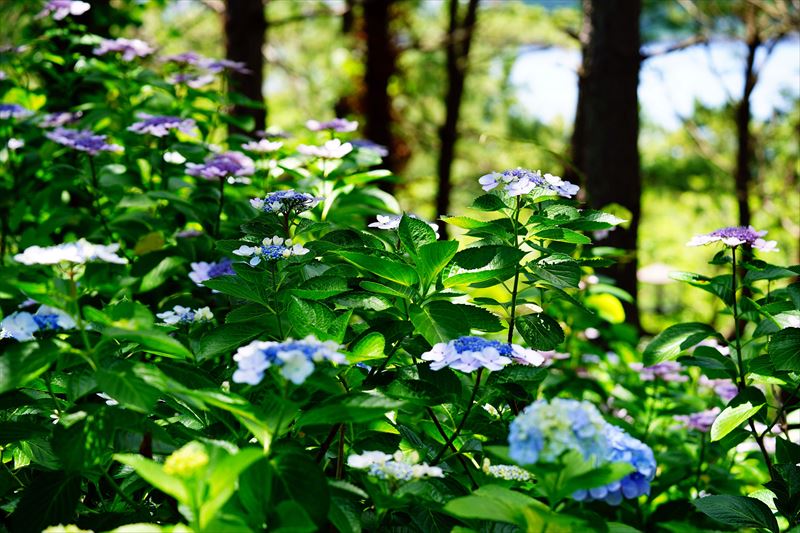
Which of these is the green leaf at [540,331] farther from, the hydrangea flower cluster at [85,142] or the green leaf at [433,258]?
the hydrangea flower cluster at [85,142]

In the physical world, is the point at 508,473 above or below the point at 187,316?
below

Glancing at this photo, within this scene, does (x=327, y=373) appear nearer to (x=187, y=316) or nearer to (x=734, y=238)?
(x=187, y=316)

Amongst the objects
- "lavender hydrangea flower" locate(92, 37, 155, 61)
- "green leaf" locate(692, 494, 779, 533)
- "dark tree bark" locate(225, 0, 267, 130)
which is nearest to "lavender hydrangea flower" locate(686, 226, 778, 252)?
"green leaf" locate(692, 494, 779, 533)

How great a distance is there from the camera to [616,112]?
14.3 feet

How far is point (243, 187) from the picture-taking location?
296cm

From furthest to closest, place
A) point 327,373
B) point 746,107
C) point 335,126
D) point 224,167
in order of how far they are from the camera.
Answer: point 746,107, point 335,126, point 224,167, point 327,373

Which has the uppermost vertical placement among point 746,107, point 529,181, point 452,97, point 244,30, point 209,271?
point 452,97

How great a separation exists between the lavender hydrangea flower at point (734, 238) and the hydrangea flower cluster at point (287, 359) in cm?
100

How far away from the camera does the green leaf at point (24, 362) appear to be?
1126 millimetres

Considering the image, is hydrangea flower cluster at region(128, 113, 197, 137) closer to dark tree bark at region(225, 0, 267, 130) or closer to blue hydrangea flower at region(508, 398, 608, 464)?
blue hydrangea flower at region(508, 398, 608, 464)

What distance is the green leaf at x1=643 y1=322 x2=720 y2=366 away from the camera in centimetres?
197

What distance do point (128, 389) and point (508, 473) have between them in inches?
25.6

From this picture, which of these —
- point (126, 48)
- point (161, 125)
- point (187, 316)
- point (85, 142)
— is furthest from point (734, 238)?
point (126, 48)

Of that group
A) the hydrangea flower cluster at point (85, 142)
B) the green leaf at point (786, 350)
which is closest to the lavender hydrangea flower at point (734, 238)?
the green leaf at point (786, 350)
